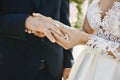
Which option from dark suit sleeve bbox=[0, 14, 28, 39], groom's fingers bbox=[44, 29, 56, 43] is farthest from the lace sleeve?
dark suit sleeve bbox=[0, 14, 28, 39]

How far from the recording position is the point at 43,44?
8.61ft

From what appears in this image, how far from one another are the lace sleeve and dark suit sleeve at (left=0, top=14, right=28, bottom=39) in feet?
1.51

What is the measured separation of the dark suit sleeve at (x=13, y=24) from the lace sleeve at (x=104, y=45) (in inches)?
18.1

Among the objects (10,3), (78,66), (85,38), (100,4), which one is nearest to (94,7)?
(100,4)

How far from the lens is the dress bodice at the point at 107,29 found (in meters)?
2.15

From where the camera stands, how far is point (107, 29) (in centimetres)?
220

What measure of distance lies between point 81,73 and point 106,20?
0.37m

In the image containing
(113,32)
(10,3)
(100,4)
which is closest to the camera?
(113,32)

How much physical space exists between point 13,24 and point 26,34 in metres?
0.13

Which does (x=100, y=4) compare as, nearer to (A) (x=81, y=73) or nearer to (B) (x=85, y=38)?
(B) (x=85, y=38)

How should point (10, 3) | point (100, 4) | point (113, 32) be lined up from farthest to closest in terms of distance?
point (10, 3), point (100, 4), point (113, 32)

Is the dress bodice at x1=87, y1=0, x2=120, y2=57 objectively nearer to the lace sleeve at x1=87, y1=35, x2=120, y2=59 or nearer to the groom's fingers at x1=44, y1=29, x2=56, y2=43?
the lace sleeve at x1=87, y1=35, x2=120, y2=59

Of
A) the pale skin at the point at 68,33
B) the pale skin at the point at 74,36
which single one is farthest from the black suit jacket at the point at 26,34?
the pale skin at the point at 74,36

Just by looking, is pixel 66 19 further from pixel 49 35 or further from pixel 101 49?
pixel 101 49
